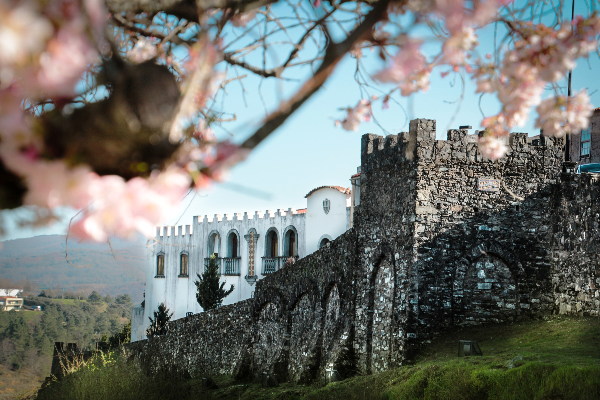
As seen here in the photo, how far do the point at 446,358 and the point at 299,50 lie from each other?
652 cm

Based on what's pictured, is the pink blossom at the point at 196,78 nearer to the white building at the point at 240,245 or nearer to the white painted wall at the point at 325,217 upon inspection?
the white building at the point at 240,245

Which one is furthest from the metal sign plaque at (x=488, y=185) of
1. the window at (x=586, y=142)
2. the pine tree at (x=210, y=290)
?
the pine tree at (x=210, y=290)

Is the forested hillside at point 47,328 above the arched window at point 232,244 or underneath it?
underneath

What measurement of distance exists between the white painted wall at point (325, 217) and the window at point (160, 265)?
13.3 m

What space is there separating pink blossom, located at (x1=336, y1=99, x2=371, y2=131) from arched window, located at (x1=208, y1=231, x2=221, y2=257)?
2802cm

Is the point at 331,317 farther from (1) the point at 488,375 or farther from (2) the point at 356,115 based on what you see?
(2) the point at 356,115

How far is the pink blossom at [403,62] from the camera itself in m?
3.30

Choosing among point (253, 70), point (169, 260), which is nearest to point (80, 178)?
point (253, 70)

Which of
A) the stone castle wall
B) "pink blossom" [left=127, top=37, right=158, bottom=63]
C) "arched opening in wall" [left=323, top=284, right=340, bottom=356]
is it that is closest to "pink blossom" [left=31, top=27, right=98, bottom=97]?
"pink blossom" [left=127, top=37, right=158, bottom=63]

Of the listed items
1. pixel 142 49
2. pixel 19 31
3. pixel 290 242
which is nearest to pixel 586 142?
pixel 290 242

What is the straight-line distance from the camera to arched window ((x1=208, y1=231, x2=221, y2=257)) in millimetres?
32625

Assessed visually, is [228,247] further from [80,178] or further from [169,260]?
[80,178]

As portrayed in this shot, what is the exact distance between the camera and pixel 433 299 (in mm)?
10398

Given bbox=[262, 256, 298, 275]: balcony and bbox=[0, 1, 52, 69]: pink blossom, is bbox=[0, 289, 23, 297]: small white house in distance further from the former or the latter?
bbox=[0, 1, 52, 69]: pink blossom
